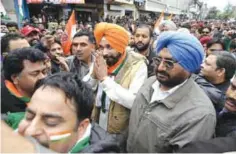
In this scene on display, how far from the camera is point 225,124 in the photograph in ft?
5.70

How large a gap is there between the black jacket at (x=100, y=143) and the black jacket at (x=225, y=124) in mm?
673

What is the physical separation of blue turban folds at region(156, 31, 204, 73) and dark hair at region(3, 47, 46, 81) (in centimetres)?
82

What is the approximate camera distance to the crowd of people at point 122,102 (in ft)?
4.04

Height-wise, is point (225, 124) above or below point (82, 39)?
below

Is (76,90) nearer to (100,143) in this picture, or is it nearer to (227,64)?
(100,143)

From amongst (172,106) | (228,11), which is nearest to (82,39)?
(172,106)

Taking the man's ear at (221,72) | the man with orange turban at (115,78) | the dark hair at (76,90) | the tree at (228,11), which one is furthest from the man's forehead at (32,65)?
the tree at (228,11)

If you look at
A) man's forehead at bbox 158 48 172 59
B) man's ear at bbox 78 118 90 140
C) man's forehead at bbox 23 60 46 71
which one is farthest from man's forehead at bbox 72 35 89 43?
man's ear at bbox 78 118 90 140

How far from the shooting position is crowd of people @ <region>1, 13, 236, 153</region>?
1.23 metres

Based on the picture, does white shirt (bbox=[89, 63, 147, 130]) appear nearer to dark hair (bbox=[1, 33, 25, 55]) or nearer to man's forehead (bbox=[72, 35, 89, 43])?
man's forehead (bbox=[72, 35, 89, 43])

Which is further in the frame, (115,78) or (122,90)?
(115,78)

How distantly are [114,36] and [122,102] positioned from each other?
0.66 meters

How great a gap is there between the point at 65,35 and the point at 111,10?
16129 mm

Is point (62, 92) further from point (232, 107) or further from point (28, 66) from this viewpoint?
point (232, 107)
